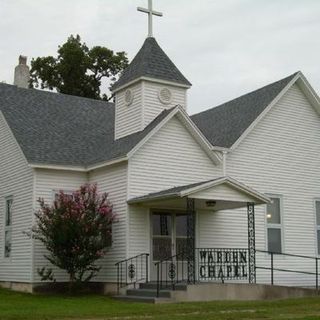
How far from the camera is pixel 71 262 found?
20609 mm


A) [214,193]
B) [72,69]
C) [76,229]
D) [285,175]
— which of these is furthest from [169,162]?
[72,69]

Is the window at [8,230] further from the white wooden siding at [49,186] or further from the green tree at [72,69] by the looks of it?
the green tree at [72,69]

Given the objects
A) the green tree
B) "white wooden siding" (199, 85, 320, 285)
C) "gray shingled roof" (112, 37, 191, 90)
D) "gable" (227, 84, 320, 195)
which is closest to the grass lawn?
"white wooden siding" (199, 85, 320, 285)

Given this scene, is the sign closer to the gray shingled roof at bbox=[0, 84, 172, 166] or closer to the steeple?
the gray shingled roof at bbox=[0, 84, 172, 166]

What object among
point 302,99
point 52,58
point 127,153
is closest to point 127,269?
point 127,153

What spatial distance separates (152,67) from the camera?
24.0 meters

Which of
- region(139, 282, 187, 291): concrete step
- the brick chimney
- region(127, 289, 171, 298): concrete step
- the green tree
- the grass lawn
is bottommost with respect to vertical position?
the grass lawn

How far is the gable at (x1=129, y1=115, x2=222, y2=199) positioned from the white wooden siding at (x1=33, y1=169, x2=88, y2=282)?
267 cm

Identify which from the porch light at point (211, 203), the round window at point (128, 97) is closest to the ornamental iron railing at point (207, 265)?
the porch light at point (211, 203)

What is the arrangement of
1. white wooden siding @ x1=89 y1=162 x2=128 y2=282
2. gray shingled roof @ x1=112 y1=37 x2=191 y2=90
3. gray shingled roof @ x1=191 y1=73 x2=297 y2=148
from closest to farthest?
white wooden siding @ x1=89 y1=162 x2=128 y2=282 < gray shingled roof @ x1=112 y1=37 x2=191 y2=90 < gray shingled roof @ x1=191 y1=73 x2=297 y2=148

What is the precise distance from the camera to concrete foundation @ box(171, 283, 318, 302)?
18.4 meters

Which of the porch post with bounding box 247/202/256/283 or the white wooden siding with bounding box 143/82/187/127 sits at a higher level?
the white wooden siding with bounding box 143/82/187/127

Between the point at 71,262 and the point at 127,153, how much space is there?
12.4ft

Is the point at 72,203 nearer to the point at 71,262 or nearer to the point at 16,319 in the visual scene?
the point at 71,262
